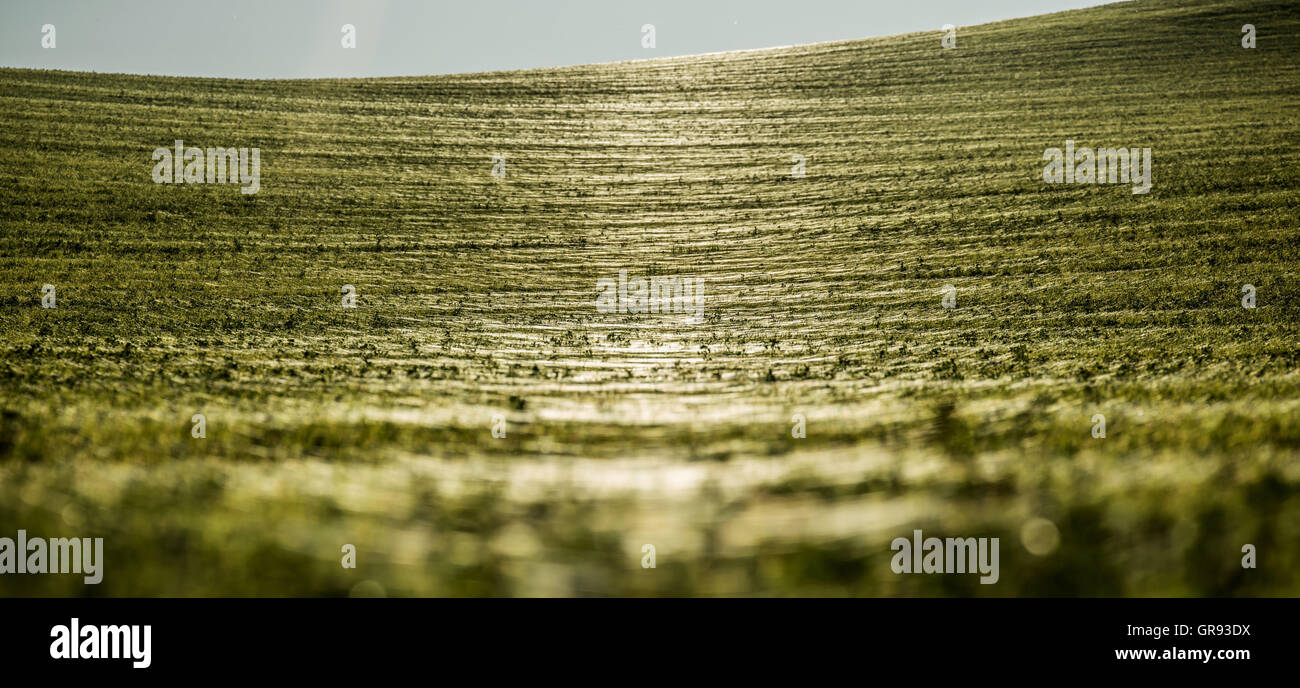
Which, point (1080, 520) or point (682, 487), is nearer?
point (1080, 520)

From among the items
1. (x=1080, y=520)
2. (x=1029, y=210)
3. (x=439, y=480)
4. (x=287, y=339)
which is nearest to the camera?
(x=1080, y=520)

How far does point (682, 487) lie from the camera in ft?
7.05

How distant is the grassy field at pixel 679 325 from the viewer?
5.60ft

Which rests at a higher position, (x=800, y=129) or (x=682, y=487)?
(x=800, y=129)

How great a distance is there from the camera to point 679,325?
1201cm

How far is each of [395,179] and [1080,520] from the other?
2365cm

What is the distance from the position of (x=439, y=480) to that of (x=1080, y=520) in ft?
6.33

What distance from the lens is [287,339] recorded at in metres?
10.0

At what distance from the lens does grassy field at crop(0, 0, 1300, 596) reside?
5.60 feet
